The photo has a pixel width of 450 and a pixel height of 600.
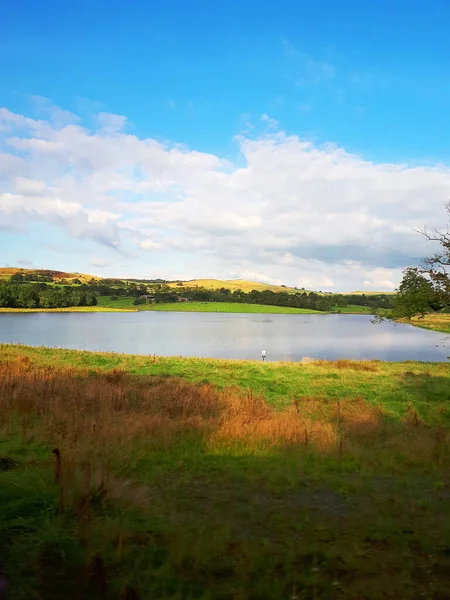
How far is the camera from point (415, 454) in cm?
832

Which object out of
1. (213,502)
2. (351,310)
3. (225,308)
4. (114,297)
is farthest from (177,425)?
(114,297)

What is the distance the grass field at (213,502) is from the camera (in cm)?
386

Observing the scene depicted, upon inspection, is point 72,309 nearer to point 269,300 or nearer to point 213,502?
point 269,300

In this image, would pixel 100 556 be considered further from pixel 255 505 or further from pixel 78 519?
pixel 255 505

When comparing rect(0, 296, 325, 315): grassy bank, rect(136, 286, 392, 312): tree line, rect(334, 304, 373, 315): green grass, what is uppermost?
rect(136, 286, 392, 312): tree line

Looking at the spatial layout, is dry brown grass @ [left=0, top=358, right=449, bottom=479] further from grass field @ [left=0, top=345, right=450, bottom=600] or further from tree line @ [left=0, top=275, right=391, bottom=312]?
tree line @ [left=0, top=275, right=391, bottom=312]

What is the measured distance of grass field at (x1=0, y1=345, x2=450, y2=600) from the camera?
12.7ft

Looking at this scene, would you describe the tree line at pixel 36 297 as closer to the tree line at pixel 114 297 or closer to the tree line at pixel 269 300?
the tree line at pixel 114 297

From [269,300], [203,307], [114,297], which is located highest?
[269,300]

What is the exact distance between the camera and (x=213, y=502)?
5.76m

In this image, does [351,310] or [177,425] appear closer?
[177,425]

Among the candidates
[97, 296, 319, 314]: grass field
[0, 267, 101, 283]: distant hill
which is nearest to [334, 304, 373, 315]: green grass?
[97, 296, 319, 314]: grass field

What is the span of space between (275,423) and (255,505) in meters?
4.36

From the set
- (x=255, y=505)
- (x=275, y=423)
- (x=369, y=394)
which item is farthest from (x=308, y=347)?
(x=255, y=505)
